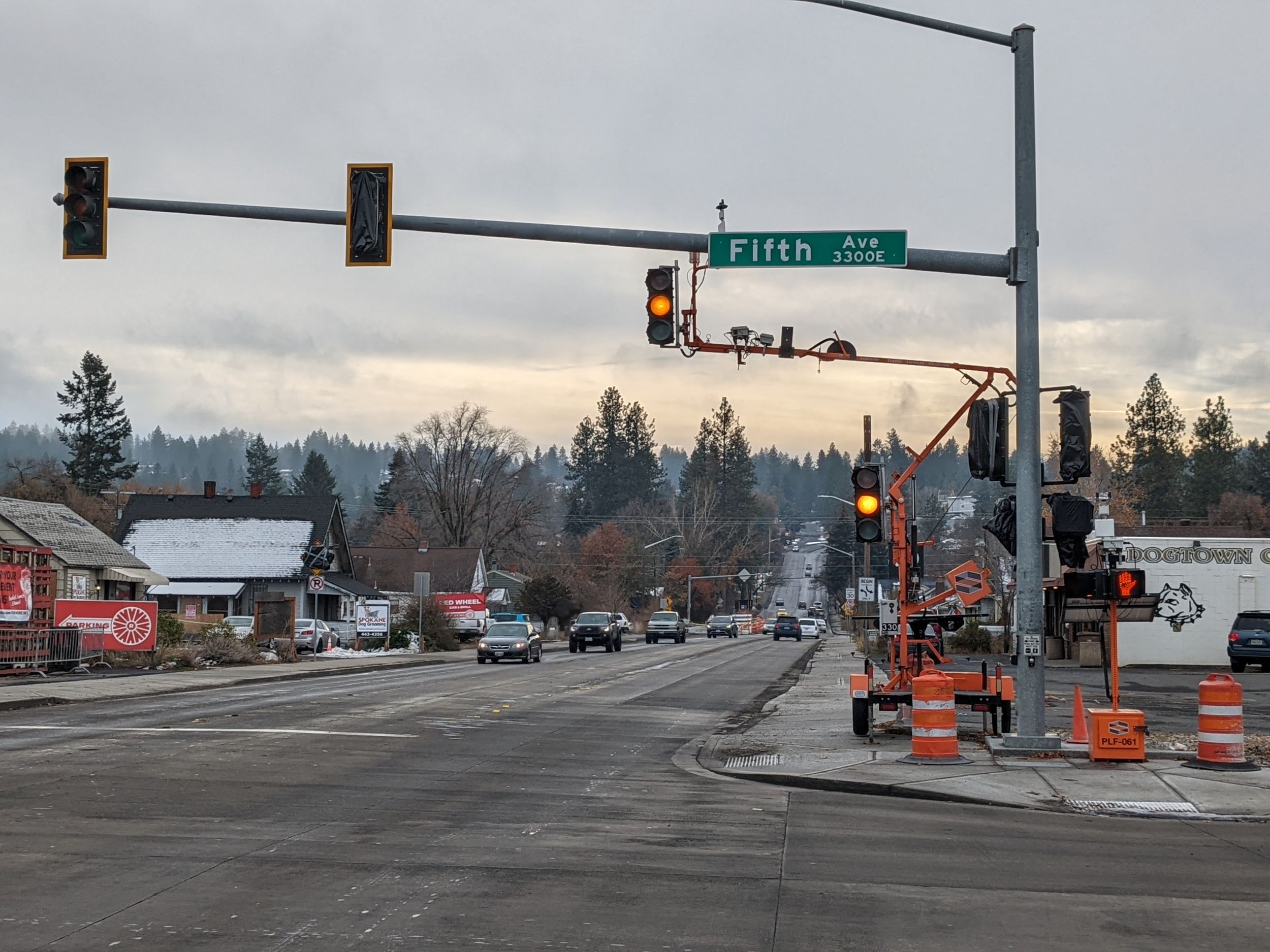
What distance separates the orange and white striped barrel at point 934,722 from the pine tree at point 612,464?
150349mm

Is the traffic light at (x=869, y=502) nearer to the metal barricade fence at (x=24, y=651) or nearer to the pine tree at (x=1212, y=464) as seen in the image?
the metal barricade fence at (x=24, y=651)

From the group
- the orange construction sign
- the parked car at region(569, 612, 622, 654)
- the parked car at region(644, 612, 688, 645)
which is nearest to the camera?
the orange construction sign

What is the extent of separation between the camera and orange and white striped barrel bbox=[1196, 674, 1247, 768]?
1416cm

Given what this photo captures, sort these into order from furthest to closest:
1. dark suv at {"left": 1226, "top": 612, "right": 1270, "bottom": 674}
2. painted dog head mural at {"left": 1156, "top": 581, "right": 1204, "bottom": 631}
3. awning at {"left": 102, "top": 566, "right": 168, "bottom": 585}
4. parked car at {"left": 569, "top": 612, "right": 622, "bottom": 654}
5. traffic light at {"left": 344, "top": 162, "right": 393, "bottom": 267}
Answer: parked car at {"left": 569, "top": 612, "right": 622, "bottom": 654} < awning at {"left": 102, "top": 566, "right": 168, "bottom": 585} < painted dog head mural at {"left": 1156, "top": 581, "right": 1204, "bottom": 631} < dark suv at {"left": 1226, "top": 612, "right": 1270, "bottom": 674} < traffic light at {"left": 344, "top": 162, "right": 393, "bottom": 267}

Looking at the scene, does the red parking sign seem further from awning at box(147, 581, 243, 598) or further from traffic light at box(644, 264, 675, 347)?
awning at box(147, 581, 243, 598)

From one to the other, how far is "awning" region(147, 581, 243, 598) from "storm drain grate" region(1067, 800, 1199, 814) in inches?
2398

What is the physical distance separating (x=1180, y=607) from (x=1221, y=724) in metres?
29.4

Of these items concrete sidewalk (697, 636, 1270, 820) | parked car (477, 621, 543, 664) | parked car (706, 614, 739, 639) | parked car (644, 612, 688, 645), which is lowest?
parked car (706, 614, 739, 639)

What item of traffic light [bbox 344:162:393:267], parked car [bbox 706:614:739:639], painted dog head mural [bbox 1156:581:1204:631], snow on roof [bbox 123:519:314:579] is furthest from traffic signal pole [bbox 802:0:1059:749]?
parked car [bbox 706:614:739:639]

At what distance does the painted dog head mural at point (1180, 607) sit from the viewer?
136 ft

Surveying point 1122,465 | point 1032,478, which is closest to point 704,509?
point 1122,465

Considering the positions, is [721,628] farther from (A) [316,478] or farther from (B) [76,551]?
(A) [316,478]

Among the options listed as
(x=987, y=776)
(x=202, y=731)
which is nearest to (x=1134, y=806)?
(x=987, y=776)

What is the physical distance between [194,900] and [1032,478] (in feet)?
35.9
